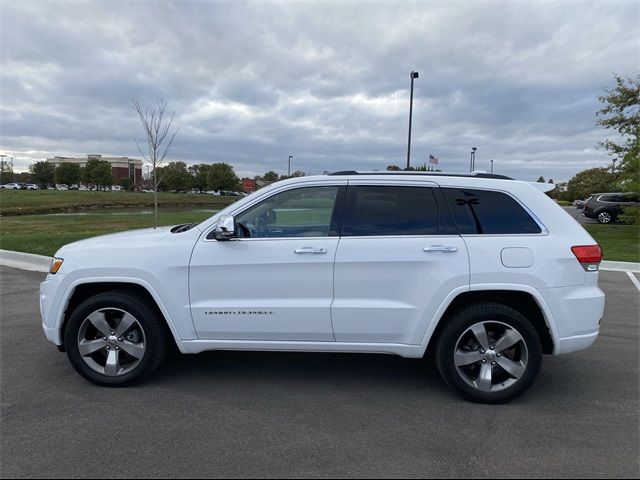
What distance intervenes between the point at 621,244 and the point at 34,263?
16.1 metres

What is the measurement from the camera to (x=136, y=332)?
397 cm

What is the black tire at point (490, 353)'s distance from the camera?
3.64 meters

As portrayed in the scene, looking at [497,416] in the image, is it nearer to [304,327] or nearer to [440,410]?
[440,410]

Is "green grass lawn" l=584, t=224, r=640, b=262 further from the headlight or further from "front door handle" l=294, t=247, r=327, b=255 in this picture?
the headlight

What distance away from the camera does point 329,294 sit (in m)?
3.72

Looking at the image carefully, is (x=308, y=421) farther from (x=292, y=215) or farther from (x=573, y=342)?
(x=573, y=342)

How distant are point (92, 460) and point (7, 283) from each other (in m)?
6.45

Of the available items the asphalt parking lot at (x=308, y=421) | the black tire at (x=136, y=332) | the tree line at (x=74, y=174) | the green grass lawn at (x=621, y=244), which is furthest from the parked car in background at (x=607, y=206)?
the tree line at (x=74, y=174)

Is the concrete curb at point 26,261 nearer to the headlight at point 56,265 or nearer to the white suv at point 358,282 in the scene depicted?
the headlight at point 56,265

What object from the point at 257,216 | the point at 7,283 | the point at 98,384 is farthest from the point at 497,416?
the point at 7,283

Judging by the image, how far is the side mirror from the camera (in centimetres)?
367

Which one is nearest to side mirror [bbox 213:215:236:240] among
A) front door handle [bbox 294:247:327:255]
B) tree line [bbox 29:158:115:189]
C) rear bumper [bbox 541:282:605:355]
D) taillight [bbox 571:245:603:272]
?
front door handle [bbox 294:247:327:255]

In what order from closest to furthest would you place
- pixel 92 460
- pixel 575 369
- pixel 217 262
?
pixel 92 460 → pixel 217 262 → pixel 575 369

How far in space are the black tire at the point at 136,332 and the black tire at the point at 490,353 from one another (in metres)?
2.32
